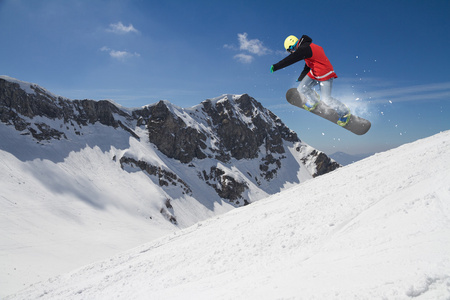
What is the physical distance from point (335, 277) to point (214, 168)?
91863mm

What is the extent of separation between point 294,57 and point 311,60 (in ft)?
3.29

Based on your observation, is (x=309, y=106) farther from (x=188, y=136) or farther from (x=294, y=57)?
(x=188, y=136)

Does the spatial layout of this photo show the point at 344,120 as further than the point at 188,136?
No

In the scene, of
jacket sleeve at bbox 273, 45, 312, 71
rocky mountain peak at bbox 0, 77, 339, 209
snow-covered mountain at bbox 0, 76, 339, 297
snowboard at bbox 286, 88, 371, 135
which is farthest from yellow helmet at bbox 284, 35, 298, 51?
rocky mountain peak at bbox 0, 77, 339, 209

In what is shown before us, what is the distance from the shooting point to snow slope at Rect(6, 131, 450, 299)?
3.04 metres

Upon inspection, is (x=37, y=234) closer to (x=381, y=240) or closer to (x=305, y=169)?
(x=381, y=240)

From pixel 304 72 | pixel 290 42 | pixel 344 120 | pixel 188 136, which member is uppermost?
pixel 188 136

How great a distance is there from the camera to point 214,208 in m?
78.1

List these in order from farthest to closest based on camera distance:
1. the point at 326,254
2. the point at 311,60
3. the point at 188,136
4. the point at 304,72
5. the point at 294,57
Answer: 1. the point at 188,136
2. the point at 304,72
3. the point at 311,60
4. the point at 294,57
5. the point at 326,254

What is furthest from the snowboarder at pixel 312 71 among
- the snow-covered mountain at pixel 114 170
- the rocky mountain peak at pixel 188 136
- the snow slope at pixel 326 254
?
the rocky mountain peak at pixel 188 136

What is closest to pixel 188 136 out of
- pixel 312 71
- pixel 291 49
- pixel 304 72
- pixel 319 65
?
pixel 304 72

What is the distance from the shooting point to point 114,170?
214 ft

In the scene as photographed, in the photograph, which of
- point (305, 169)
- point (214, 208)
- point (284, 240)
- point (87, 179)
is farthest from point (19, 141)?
point (305, 169)

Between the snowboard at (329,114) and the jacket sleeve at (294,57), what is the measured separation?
113 inches
